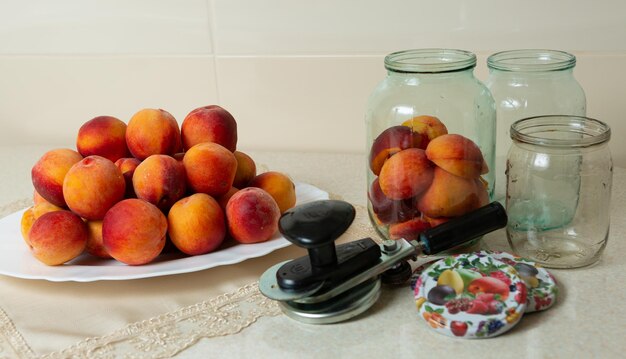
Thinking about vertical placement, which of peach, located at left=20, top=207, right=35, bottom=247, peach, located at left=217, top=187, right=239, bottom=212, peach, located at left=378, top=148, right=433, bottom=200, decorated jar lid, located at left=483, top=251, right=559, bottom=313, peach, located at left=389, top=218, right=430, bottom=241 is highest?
peach, located at left=378, top=148, right=433, bottom=200

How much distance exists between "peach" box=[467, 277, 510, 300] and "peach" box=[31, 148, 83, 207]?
47 cm

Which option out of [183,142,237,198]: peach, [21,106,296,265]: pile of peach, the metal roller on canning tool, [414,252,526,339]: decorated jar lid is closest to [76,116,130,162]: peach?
[21,106,296,265]: pile of peach

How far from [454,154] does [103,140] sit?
1.39 feet

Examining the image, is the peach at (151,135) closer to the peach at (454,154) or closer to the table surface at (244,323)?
the table surface at (244,323)

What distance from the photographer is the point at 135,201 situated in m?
0.80

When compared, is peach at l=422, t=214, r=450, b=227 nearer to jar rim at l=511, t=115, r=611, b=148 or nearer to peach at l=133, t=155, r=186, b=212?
jar rim at l=511, t=115, r=611, b=148

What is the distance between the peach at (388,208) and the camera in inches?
32.6

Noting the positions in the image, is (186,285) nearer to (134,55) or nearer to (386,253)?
(386,253)

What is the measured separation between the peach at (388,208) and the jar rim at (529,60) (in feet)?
0.73

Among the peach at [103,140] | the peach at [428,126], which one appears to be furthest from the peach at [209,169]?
the peach at [428,126]

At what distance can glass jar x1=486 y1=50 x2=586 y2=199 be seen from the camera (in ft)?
3.00

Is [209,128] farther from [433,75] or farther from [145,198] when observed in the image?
[433,75]

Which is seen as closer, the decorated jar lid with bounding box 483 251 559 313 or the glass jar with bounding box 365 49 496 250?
the decorated jar lid with bounding box 483 251 559 313

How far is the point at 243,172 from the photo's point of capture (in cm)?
93
